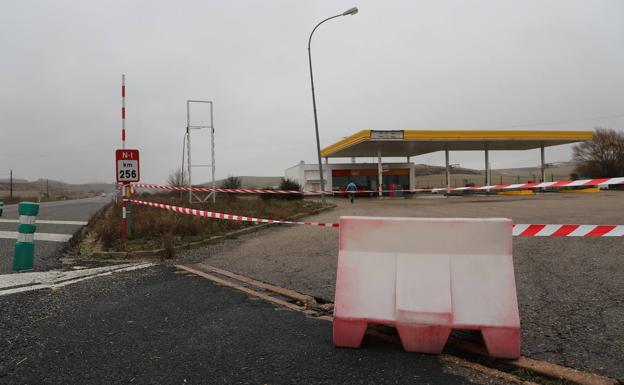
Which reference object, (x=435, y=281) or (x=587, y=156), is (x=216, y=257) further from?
(x=587, y=156)

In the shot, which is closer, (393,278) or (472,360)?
(472,360)

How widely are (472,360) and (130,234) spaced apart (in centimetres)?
820

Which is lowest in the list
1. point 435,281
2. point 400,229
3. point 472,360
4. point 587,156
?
point 472,360

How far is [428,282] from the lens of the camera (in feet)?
10.7

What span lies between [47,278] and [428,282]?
203 inches

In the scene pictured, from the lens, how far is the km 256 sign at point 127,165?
875 cm

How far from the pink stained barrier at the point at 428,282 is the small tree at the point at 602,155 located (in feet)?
175

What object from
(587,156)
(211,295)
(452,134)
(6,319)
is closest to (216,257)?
(211,295)

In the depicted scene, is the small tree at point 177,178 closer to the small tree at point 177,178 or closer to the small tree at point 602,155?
the small tree at point 177,178

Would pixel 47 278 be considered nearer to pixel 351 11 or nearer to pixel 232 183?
pixel 351 11

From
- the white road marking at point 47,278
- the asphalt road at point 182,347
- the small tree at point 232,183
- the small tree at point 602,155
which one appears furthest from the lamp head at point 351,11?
the small tree at point 602,155

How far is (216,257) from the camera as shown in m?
7.41

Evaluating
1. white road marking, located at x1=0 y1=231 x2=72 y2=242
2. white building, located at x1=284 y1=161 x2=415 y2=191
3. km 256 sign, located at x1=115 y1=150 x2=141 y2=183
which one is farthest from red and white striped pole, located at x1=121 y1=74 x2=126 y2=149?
white building, located at x1=284 y1=161 x2=415 y2=191

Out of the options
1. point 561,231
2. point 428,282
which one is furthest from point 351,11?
point 428,282
